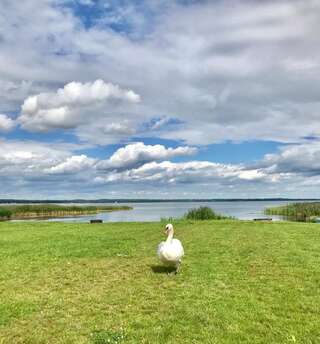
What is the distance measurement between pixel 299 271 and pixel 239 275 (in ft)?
7.16

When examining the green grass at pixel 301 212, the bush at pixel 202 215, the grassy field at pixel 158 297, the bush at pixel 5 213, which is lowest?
the green grass at pixel 301 212

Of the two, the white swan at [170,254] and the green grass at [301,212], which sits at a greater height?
the white swan at [170,254]

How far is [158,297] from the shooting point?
11.4 meters

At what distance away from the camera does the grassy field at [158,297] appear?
8633mm

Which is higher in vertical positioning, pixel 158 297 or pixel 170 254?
pixel 170 254

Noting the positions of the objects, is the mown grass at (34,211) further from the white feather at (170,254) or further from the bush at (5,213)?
the white feather at (170,254)

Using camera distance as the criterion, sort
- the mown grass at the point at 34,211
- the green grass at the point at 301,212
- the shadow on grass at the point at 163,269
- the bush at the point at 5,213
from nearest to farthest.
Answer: the shadow on grass at the point at 163,269 < the green grass at the point at 301,212 < the bush at the point at 5,213 < the mown grass at the point at 34,211

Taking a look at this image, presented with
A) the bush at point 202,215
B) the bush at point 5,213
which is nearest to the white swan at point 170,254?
the bush at point 202,215

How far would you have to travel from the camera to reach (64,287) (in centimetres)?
1282

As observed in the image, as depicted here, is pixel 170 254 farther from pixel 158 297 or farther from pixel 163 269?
pixel 158 297

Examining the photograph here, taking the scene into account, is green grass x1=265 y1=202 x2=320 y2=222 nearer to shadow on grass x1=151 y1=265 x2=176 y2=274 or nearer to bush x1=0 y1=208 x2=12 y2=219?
bush x1=0 y1=208 x2=12 y2=219

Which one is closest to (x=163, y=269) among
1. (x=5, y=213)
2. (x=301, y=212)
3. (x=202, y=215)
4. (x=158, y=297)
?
(x=158, y=297)

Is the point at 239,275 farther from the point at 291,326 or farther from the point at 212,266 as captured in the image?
the point at 291,326

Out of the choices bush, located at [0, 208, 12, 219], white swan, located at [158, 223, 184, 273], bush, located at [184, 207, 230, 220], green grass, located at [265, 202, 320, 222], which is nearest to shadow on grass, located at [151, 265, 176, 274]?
white swan, located at [158, 223, 184, 273]
